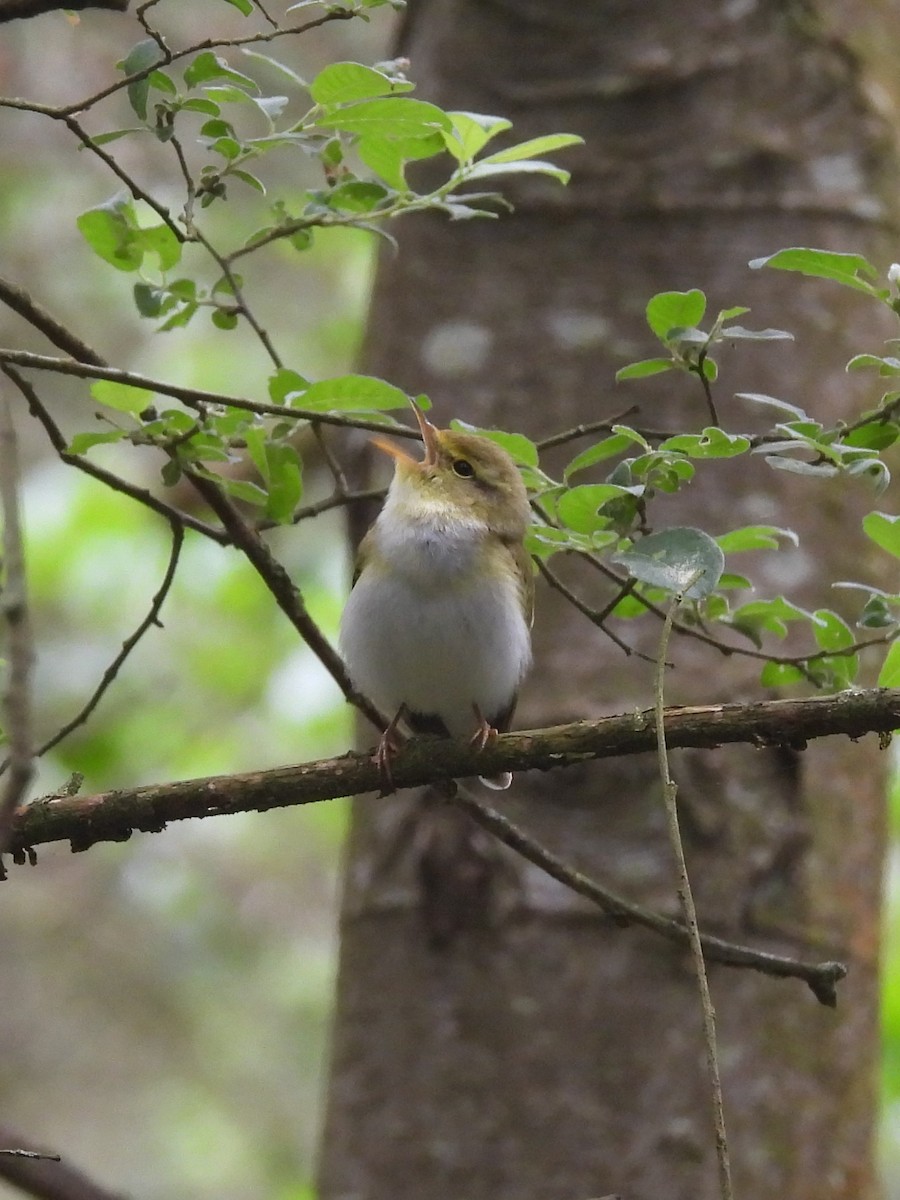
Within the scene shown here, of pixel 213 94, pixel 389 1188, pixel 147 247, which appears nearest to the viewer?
pixel 213 94

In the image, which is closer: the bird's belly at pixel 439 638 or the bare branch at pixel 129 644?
the bare branch at pixel 129 644

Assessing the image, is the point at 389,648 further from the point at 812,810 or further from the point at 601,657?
the point at 812,810

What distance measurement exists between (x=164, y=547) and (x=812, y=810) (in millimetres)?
4701

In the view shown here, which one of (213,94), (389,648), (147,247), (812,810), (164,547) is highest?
(213,94)

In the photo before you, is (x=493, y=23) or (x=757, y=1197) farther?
(x=493, y=23)

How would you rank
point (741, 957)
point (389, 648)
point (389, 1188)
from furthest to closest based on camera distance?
point (389, 1188)
point (389, 648)
point (741, 957)

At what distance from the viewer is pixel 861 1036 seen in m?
3.65

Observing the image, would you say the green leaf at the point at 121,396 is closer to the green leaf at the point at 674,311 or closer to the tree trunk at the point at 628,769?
the green leaf at the point at 674,311

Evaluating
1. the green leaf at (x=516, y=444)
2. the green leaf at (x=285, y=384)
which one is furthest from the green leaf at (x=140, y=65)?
the green leaf at (x=516, y=444)

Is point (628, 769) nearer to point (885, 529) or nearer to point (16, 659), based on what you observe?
point (885, 529)

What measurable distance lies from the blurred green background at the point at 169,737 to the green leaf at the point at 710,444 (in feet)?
14.4

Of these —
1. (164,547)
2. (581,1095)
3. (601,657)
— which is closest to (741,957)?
(581,1095)

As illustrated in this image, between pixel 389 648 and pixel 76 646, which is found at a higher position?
pixel 389 648

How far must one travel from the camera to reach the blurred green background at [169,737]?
754cm
